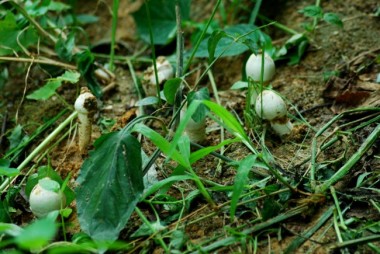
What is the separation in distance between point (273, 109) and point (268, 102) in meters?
0.02

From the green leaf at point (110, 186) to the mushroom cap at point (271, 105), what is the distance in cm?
45

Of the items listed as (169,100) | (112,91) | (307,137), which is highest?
(169,100)

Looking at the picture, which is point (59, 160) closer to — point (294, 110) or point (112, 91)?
point (112, 91)

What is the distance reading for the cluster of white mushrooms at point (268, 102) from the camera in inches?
60.7

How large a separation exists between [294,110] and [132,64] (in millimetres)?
737

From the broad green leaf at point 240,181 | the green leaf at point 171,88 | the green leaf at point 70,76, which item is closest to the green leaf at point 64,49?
the green leaf at point 70,76

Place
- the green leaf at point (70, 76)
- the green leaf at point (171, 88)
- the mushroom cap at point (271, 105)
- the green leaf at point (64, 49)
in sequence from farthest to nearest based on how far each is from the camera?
the green leaf at point (64, 49), the green leaf at point (70, 76), the mushroom cap at point (271, 105), the green leaf at point (171, 88)

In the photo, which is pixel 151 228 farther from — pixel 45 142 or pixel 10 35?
pixel 10 35

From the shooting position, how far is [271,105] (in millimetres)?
→ 1538

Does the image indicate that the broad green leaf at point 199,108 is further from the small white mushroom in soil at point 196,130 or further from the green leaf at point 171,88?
the small white mushroom in soil at point 196,130

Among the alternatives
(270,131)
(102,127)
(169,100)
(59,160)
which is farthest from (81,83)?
(270,131)

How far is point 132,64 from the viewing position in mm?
2170

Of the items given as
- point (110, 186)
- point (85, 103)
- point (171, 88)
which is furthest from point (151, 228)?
point (85, 103)

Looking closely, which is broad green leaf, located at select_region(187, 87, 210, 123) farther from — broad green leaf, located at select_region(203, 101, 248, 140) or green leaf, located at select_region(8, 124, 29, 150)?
green leaf, located at select_region(8, 124, 29, 150)
